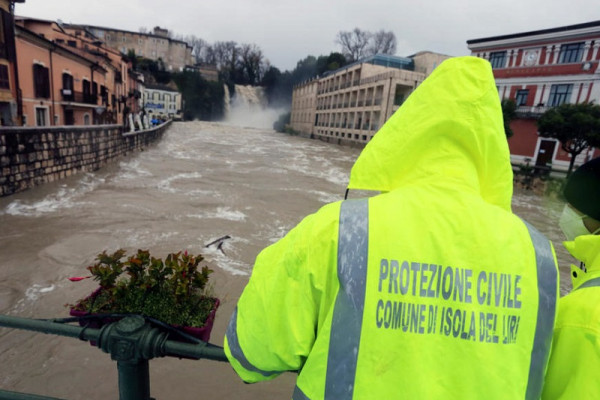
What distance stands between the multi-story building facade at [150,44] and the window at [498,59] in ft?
196

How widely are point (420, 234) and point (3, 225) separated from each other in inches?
400

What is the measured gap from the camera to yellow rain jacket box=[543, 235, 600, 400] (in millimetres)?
983

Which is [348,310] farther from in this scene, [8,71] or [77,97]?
[77,97]

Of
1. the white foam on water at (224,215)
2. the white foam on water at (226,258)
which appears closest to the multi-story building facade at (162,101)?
the white foam on water at (224,215)

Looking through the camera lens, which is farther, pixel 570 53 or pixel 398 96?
pixel 398 96

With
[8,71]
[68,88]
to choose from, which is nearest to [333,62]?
[68,88]

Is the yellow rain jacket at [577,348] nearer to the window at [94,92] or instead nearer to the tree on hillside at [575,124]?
the tree on hillside at [575,124]

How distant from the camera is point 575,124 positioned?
18.7 meters

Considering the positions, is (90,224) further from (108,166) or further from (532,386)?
(532,386)

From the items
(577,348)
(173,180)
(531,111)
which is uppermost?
(531,111)

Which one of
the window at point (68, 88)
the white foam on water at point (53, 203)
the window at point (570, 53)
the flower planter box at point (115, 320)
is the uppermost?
the window at point (570, 53)

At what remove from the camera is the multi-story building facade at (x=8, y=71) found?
15.8 metres

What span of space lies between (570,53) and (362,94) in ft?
70.2

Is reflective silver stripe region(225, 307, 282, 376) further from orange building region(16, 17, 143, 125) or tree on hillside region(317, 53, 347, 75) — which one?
tree on hillside region(317, 53, 347, 75)
